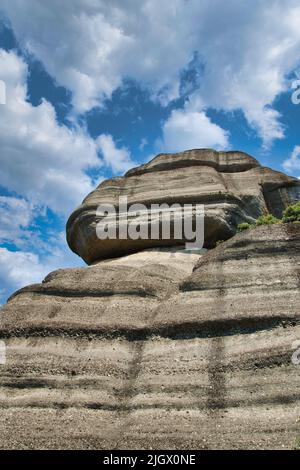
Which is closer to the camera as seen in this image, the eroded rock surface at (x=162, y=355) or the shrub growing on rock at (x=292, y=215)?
the eroded rock surface at (x=162, y=355)

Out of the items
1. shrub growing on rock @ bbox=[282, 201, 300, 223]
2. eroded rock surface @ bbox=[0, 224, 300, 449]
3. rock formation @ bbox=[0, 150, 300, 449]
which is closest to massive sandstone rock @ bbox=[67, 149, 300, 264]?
shrub growing on rock @ bbox=[282, 201, 300, 223]

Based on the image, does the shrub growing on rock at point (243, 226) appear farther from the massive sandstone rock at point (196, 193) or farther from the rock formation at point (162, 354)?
the rock formation at point (162, 354)

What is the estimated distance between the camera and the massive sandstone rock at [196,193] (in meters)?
30.2

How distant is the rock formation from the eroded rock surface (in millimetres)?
43

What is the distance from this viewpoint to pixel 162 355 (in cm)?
1602

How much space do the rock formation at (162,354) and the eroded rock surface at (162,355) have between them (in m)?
0.04

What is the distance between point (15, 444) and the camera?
1246cm

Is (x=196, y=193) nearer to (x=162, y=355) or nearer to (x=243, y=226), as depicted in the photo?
(x=243, y=226)

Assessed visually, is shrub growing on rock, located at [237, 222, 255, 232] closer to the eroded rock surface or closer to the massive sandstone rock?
the massive sandstone rock

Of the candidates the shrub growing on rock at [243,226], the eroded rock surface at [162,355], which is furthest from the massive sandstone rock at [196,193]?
the eroded rock surface at [162,355]

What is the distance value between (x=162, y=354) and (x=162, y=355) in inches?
2.6

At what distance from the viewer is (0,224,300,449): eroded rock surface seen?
12.6 m
